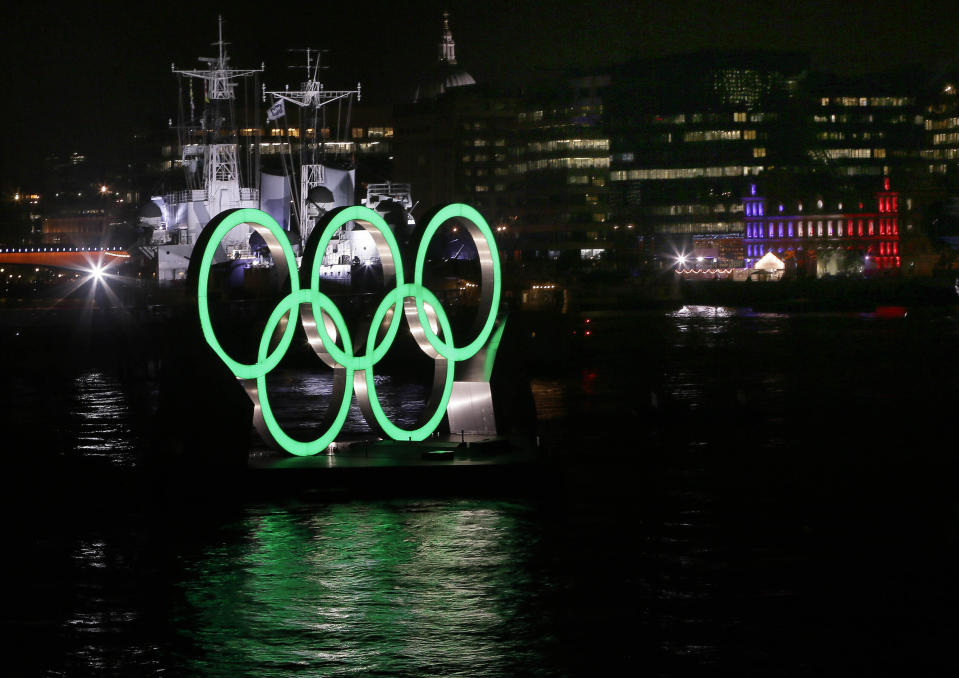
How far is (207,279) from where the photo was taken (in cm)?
1759

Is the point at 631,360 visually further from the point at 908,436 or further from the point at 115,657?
the point at 115,657

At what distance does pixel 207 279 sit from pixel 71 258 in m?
121

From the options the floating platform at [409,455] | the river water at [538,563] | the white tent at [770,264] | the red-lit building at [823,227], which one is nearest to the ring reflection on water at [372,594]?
the river water at [538,563]

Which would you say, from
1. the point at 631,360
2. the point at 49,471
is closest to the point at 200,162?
the point at 631,360

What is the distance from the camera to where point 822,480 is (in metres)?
19.7

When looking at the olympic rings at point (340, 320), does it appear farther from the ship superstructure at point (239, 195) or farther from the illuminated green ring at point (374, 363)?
the ship superstructure at point (239, 195)

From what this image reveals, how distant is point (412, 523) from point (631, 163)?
599 ft

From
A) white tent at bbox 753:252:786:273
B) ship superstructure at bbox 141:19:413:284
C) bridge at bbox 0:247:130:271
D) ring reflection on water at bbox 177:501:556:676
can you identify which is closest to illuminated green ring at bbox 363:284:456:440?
ring reflection on water at bbox 177:501:556:676

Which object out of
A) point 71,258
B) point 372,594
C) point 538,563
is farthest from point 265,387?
point 71,258

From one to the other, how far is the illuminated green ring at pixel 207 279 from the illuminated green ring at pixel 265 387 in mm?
152

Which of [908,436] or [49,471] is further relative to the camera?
[908,436]

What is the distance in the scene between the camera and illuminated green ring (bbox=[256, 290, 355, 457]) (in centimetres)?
1812

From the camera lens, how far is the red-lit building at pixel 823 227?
18400cm

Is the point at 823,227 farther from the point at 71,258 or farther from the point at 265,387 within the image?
the point at 265,387
